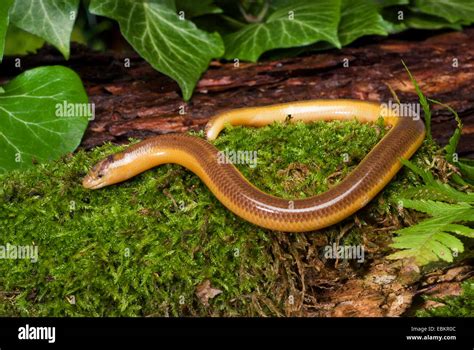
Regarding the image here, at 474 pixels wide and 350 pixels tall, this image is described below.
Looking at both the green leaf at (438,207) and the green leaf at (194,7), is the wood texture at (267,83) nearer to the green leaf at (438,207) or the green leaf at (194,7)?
the green leaf at (194,7)

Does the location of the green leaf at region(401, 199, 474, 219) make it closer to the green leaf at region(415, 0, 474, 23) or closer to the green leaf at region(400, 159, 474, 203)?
the green leaf at region(400, 159, 474, 203)

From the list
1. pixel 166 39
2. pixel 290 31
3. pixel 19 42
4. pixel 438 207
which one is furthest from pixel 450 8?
pixel 19 42

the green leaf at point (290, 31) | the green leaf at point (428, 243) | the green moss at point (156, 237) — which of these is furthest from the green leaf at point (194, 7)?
the green leaf at point (428, 243)

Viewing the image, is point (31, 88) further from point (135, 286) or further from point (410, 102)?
point (410, 102)

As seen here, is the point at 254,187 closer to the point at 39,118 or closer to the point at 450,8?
the point at 39,118

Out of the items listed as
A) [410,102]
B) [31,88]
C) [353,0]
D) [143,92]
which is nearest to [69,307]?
[31,88]
